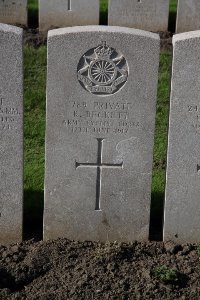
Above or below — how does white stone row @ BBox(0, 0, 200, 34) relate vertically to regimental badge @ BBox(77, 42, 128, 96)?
above

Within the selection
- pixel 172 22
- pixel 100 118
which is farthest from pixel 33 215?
pixel 172 22

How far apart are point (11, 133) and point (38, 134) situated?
2.25 m

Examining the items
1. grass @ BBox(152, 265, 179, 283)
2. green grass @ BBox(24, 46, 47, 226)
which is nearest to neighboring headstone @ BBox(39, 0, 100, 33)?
green grass @ BBox(24, 46, 47, 226)

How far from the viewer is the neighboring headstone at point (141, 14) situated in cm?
1056

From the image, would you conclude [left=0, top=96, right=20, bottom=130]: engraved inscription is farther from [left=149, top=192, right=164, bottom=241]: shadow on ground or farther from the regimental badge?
[left=149, top=192, right=164, bottom=241]: shadow on ground

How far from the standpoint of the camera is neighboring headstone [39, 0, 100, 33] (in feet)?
35.1

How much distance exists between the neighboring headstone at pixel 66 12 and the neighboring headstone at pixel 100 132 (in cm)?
561

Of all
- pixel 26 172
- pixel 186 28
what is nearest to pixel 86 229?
pixel 26 172

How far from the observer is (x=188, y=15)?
10703 mm

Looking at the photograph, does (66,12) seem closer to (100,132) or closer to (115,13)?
(115,13)

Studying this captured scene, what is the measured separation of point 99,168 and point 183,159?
→ 658mm

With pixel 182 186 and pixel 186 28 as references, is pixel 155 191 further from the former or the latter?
pixel 186 28

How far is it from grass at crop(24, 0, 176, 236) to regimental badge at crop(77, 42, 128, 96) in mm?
1407

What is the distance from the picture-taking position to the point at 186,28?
10.8m
